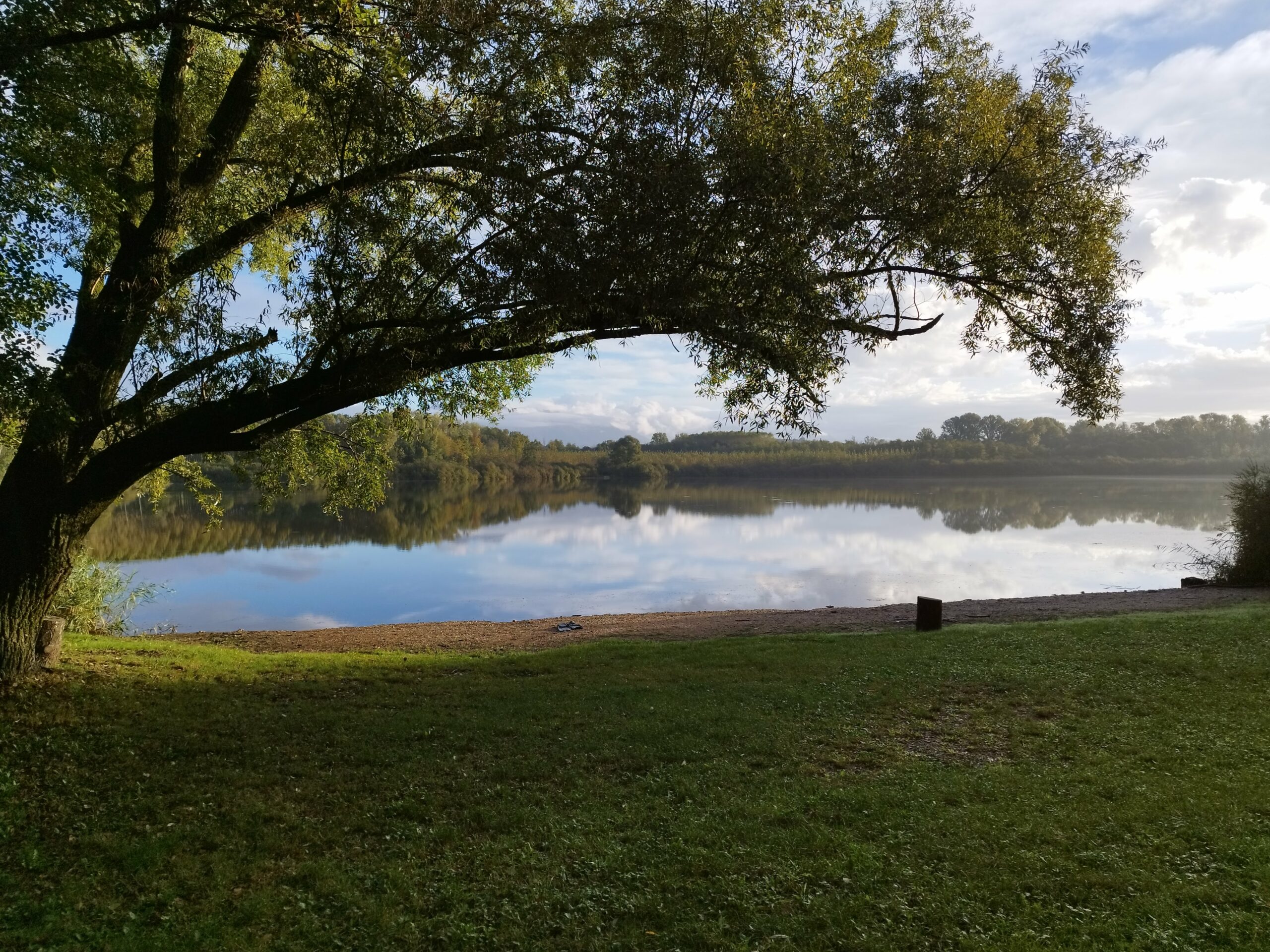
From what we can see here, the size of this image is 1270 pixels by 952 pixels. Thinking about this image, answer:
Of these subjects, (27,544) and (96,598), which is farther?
(96,598)

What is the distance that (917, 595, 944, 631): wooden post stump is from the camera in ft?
43.0

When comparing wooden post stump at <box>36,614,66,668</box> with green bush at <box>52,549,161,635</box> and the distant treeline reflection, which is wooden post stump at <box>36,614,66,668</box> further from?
the distant treeline reflection

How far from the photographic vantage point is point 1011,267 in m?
9.02

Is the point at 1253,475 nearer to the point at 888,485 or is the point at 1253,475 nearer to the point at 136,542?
the point at 136,542

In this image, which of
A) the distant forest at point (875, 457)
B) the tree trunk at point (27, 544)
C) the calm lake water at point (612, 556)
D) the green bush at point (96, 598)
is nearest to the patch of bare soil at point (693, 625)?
the green bush at point (96, 598)

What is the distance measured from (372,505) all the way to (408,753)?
7.01 metres

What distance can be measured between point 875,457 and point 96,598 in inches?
3974

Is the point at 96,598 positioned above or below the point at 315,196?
below

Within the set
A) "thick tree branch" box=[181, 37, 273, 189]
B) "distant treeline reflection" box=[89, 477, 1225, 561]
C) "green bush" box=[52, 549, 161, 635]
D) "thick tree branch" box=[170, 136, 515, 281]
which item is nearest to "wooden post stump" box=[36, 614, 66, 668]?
"thick tree branch" box=[170, 136, 515, 281]

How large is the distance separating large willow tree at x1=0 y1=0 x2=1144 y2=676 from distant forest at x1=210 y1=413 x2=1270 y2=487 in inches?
2579

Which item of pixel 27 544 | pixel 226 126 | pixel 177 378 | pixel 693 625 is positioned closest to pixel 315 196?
pixel 226 126

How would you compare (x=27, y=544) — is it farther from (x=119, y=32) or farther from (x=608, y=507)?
(x=608, y=507)

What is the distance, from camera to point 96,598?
1473 cm

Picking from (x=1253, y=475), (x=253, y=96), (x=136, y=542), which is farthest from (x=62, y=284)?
(x=136, y=542)
